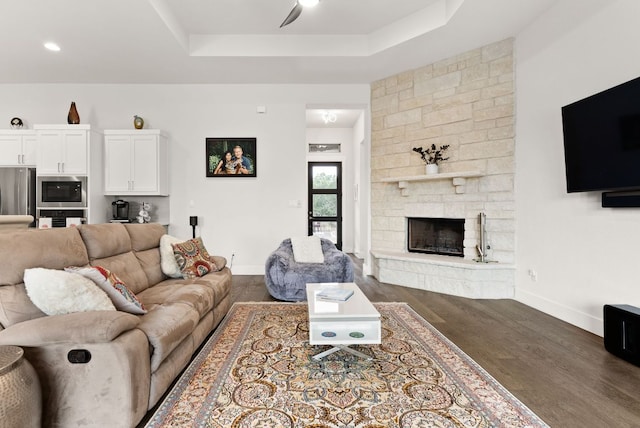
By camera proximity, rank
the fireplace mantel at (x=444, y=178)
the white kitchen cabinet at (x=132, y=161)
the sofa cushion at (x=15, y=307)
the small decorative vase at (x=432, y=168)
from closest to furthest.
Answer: the sofa cushion at (x=15, y=307) → the fireplace mantel at (x=444, y=178) → the small decorative vase at (x=432, y=168) → the white kitchen cabinet at (x=132, y=161)

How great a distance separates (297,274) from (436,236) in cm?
229

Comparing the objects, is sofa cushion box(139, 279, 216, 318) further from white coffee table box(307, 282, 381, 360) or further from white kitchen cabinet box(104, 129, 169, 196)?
white kitchen cabinet box(104, 129, 169, 196)

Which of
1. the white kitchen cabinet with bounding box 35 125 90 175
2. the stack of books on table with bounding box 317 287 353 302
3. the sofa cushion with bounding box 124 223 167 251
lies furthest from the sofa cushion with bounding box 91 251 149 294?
the white kitchen cabinet with bounding box 35 125 90 175

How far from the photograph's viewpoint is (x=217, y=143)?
5246 millimetres

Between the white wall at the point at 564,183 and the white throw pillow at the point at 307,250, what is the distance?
8.19 feet

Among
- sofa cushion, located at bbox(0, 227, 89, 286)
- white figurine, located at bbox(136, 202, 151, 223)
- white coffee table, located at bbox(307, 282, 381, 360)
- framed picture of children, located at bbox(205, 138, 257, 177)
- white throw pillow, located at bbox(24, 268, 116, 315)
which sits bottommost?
white coffee table, located at bbox(307, 282, 381, 360)

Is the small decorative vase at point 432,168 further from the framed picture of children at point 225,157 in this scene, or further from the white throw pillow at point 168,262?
the white throw pillow at point 168,262

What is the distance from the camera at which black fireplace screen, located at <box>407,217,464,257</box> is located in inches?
177

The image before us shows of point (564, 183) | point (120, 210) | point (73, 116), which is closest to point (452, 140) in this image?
point (564, 183)

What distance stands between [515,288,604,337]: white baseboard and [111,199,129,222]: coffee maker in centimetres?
572

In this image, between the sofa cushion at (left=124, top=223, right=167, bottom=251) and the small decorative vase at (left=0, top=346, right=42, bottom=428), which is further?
the sofa cushion at (left=124, top=223, right=167, bottom=251)

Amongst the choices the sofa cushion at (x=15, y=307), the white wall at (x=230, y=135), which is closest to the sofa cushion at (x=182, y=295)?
the sofa cushion at (x=15, y=307)

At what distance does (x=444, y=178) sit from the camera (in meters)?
4.42

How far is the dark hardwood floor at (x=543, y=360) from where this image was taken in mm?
1725
